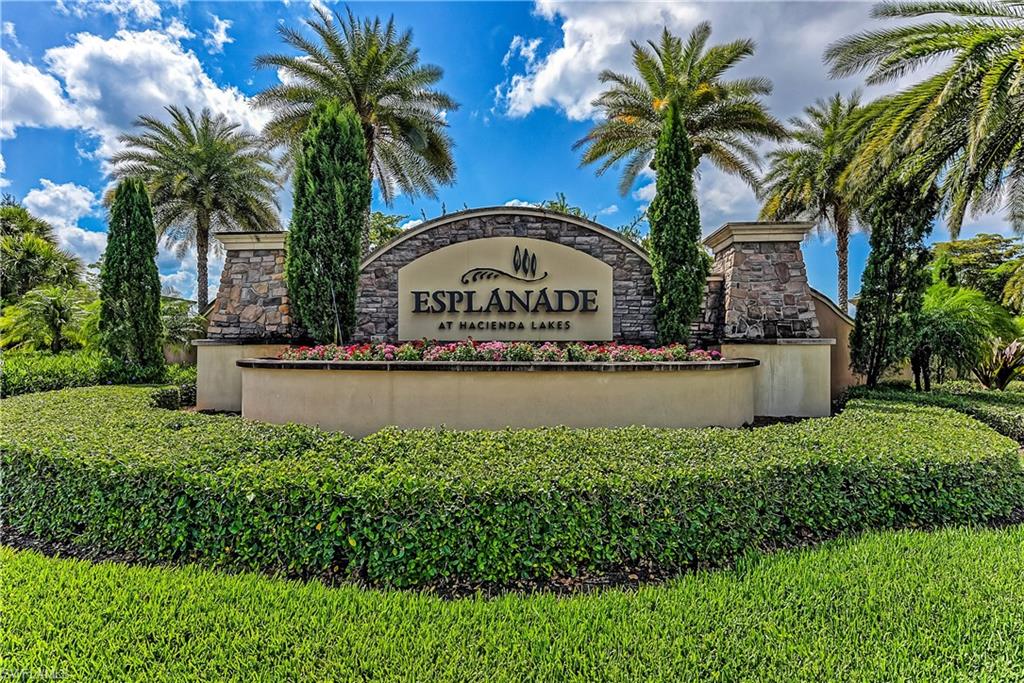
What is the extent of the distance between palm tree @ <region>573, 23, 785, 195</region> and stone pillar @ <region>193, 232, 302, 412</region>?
11225mm

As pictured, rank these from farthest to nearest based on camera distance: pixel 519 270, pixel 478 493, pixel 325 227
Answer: pixel 519 270 < pixel 325 227 < pixel 478 493

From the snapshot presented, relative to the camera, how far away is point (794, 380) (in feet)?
26.5

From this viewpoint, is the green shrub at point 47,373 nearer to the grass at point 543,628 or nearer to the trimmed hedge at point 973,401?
the grass at point 543,628

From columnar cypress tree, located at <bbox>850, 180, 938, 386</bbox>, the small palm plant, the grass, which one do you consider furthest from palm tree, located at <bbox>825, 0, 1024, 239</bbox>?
the grass

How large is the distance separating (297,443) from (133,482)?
3.91 feet

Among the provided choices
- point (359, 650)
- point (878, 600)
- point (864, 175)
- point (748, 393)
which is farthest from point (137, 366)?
point (864, 175)

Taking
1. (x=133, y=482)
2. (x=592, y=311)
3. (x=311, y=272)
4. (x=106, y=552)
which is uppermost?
(x=311, y=272)

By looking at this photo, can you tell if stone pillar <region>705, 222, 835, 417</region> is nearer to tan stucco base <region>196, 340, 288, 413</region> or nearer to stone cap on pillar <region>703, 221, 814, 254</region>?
stone cap on pillar <region>703, 221, 814, 254</region>

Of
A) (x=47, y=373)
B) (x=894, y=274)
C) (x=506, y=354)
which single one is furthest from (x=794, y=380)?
(x=47, y=373)

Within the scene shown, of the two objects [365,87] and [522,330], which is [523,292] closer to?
[522,330]

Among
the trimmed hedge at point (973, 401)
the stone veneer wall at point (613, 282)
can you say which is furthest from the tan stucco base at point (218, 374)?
the trimmed hedge at point (973, 401)

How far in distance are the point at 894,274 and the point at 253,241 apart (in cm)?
1194

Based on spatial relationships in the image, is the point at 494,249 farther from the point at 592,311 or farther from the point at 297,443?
the point at 297,443

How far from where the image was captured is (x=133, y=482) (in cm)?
366
